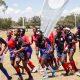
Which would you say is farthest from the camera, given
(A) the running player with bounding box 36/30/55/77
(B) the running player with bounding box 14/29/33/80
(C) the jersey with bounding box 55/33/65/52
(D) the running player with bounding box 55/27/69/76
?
(C) the jersey with bounding box 55/33/65/52

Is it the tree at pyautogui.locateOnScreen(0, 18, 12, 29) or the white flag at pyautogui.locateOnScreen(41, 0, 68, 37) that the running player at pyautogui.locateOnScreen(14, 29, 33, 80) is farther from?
the tree at pyautogui.locateOnScreen(0, 18, 12, 29)

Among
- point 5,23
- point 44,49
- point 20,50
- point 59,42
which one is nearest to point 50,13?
point 20,50

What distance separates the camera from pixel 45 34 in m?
11.5

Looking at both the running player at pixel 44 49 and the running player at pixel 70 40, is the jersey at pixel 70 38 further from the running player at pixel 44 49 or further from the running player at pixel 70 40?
the running player at pixel 44 49

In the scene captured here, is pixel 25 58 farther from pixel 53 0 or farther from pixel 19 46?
pixel 53 0

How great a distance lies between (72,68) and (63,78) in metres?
1.02

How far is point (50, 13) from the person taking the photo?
11359mm

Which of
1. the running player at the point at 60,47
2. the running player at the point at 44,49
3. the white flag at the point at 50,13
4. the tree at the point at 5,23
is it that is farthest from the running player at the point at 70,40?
the tree at the point at 5,23

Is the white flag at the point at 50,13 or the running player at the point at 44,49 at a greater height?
the white flag at the point at 50,13

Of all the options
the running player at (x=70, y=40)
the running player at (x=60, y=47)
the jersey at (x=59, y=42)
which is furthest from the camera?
the jersey at (x=59, y=42)

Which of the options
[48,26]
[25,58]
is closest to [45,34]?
[48,26]

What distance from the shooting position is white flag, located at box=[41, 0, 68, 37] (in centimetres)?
1094

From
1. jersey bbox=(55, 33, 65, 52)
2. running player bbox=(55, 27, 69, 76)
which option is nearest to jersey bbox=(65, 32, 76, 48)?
running player bbox=(55, 27, 69, 76)

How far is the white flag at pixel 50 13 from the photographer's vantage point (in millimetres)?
10938
